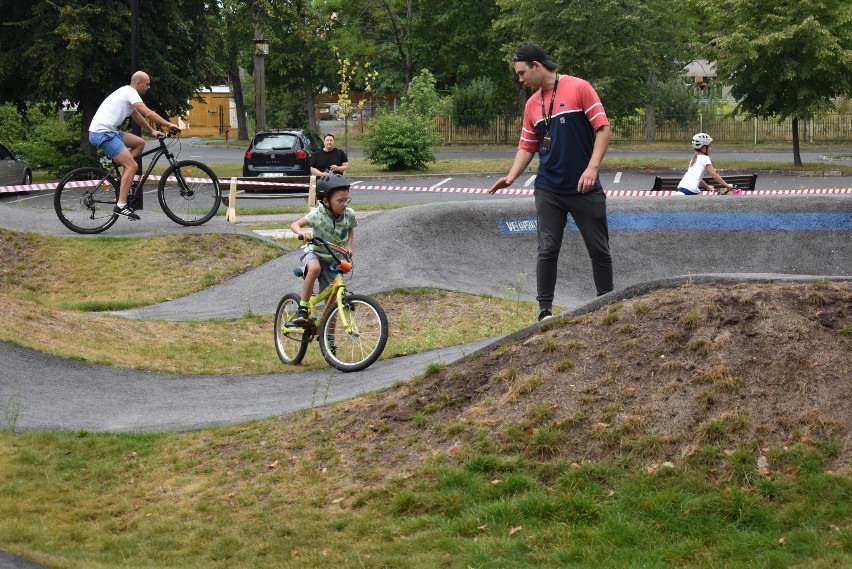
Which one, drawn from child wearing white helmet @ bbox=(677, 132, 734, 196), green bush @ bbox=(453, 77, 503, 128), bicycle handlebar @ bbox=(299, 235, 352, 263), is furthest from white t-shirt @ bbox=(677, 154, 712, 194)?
green bush @ bbox=(453, 77, 503, 128)

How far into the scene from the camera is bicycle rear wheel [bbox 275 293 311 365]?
9523 mm

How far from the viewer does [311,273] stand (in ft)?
29.9

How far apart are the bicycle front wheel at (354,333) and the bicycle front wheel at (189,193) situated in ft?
20.2

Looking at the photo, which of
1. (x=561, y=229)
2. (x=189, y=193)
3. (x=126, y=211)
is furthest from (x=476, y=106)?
(x=561, y=229)

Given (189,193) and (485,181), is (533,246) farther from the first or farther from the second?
(485,181)

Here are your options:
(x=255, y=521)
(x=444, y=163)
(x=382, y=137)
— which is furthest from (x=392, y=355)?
(x=444, y=163)

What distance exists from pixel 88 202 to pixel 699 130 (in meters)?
43.6

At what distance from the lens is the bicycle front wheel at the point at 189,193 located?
14898 millimetres

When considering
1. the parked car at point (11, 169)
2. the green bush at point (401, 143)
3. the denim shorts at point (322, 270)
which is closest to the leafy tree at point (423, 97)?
the green bush at point (401, 143)

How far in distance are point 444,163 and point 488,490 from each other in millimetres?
34583

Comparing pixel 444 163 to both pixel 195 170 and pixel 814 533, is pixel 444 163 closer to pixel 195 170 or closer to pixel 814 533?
pixel 195 170

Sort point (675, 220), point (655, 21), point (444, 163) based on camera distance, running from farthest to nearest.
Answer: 1. point (655, 21)
2. point (444, 163)
3. point (675, 220)

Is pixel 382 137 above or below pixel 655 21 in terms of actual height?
below

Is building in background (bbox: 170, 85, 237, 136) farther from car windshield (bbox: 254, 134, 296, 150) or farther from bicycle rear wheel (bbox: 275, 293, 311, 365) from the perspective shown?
bicycle rear wheel (bbox: 275, 293, 311, 365)
